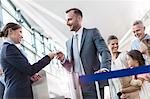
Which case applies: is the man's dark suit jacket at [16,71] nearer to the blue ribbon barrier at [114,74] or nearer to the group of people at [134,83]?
the blue ribbon barrier at [114,74]

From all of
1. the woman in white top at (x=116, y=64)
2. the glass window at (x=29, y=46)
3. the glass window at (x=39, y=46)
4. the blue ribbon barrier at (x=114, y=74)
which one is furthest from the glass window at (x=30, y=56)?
the blue ribbon barrier at (x=114, y=74)

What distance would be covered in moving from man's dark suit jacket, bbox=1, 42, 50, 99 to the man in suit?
0.27 m

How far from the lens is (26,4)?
571 centimetres

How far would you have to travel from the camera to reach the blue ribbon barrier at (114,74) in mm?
1990

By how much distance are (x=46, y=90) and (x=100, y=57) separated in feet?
1.81

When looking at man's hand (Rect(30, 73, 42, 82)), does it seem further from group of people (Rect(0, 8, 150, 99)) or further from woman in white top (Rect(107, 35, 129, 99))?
woman in white top (Rect(107, 35, 129, 99))

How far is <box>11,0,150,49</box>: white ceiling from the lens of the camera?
6070 millimetres

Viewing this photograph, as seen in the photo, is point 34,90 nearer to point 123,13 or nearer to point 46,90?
point 46,90

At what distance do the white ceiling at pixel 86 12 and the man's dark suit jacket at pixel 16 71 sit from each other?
325cm

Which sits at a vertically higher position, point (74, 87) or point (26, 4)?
point (26, 4)

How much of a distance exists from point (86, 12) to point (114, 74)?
15.5 ft

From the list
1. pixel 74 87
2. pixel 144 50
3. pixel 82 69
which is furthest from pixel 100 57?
pixel 144 50

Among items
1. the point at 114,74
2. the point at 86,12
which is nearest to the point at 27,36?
the point at 86,12

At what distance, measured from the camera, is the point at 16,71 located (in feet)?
7.53
